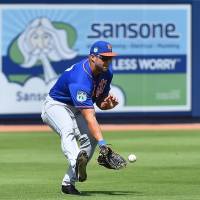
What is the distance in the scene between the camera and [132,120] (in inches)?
893

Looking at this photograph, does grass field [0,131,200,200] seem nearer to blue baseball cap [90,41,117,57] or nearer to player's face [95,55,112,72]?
player's face [95,55,112,72]

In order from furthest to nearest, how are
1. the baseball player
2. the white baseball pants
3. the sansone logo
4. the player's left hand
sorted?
the sansone logo, the player's left hand, the white baseball pants, the baseball player

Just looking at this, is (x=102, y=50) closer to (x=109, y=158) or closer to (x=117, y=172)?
(x=109, y=158)

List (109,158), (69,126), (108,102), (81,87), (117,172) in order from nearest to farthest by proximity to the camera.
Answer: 1. (109,158)
2. (81,87)
3. (69,126)
4. (108,102)
5. (117,172)

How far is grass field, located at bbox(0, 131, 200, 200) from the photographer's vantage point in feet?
33.5

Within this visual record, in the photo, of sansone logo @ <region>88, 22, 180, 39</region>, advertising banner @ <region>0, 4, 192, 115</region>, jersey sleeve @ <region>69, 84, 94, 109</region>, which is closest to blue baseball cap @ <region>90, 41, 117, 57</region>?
jersey sleeve @ <region>69, 84, 94, 109</region>

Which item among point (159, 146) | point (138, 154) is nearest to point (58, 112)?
point (138, 154)

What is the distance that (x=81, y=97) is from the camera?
958cm

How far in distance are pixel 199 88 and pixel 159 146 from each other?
6623 millimetres

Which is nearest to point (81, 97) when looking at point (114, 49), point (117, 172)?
point (117, 172)

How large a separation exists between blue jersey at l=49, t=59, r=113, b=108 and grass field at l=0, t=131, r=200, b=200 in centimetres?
113

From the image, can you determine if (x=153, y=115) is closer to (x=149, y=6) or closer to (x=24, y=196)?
(x=149, y=6)

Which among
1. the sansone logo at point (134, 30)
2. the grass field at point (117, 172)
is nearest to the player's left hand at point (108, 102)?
the grass field at point (117, 172)

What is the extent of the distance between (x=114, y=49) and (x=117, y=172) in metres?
10.00
